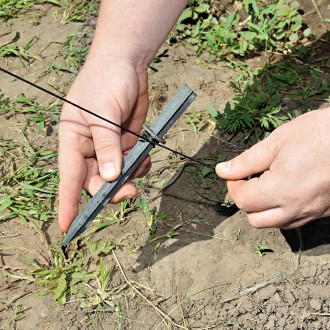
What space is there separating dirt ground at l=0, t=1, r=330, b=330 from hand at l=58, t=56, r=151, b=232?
1.38 ft

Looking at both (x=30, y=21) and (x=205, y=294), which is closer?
(x=205, y=294)

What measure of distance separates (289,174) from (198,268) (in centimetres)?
75

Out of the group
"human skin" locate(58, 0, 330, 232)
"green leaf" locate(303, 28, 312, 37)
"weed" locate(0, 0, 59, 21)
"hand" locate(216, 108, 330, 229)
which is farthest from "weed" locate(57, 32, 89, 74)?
"hand" locate(216, 108, 330, 229)

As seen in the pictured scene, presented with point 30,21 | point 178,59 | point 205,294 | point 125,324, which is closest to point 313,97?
point 178,59

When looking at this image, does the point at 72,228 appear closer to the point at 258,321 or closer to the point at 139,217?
the point at 139,217

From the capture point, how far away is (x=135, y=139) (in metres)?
2.39

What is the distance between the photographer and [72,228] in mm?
2008

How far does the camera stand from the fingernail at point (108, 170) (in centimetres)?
198

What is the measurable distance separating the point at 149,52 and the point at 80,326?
1.17m

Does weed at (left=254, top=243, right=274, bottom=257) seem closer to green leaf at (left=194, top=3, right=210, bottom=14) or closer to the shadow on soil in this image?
the shadow on soil

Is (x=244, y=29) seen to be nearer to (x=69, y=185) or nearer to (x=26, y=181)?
(x=26, y=181)

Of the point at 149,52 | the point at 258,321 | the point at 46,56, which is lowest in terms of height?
the point at 258,321

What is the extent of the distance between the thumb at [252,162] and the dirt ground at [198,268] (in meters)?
0.51

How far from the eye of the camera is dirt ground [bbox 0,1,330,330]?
235cm
